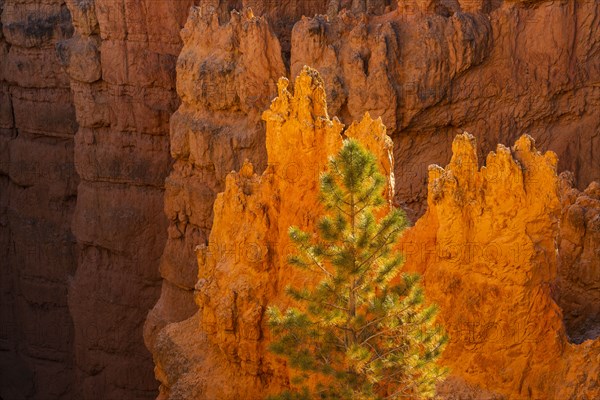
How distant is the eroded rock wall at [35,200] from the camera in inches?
961

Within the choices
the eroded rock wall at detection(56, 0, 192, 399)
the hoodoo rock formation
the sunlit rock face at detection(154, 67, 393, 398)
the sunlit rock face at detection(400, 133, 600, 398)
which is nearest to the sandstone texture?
the hoodoo rock formation

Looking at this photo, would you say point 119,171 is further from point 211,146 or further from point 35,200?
point 35,200

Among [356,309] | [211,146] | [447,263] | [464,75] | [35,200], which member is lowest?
[356,309]

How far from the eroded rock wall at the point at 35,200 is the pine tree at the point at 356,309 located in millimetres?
14232

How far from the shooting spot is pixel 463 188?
39.1 feet

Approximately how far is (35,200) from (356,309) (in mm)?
15489

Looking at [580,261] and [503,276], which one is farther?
[580,261]

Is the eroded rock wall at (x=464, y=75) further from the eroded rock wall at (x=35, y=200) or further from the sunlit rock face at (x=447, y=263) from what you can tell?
the eroded rock wall at (x=35, y=200)

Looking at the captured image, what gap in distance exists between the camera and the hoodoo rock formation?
1274 centimetres

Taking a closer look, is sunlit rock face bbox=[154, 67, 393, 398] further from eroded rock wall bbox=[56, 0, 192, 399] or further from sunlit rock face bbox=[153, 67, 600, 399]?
eroded rock wall bbox=[56, 0, 192, 399]

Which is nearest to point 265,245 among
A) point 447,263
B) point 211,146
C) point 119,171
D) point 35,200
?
point 447,263

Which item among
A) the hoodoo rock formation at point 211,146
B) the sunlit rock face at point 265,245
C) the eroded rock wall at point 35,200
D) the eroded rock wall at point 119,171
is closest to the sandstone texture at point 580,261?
the hoodoo rock formation at point 211,146

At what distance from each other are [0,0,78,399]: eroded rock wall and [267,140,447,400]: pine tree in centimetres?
1423

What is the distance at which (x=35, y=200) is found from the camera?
2538 cm
